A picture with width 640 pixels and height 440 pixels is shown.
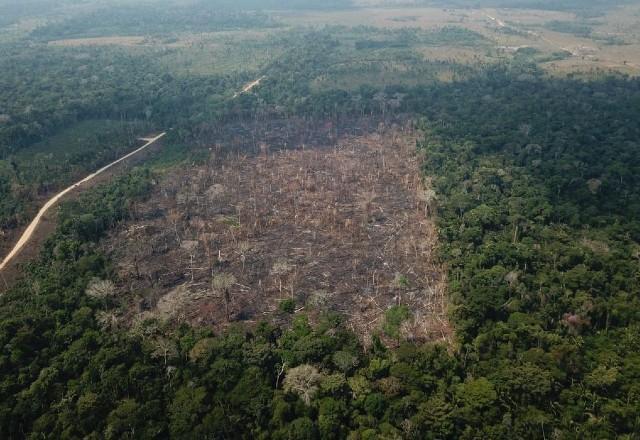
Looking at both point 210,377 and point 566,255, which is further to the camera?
point 566,255

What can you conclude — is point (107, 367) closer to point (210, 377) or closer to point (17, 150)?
point (210, 377)

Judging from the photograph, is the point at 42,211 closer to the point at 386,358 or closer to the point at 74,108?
the point at 74,108

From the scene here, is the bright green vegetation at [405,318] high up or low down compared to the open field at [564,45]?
down

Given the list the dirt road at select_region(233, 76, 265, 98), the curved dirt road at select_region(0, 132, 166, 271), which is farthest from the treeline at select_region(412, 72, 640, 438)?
the curved dirt road at select_region(0, 132, 166, 271)

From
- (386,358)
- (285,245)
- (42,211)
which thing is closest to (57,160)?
(42,211)

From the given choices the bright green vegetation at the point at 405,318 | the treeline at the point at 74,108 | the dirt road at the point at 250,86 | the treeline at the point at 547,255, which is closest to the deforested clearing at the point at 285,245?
the bright green vegetation at the point at 405,318

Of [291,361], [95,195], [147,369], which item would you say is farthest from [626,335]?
[95,195]

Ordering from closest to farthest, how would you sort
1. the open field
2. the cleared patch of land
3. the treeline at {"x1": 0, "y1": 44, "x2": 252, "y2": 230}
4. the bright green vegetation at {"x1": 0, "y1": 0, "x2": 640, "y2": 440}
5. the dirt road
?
the bright green vegetation at {"x1": 0, "y1": 0, "x2": 640, "y2": 440}
the treeline at {"x1": 0, "y1": 44, "x2": 252, "y2": 230}
the dirt road
the open field
the cleared patch of land

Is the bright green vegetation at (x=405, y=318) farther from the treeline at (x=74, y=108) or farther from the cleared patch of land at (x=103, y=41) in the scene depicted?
the cleared patch of land at (x=103, y=41)

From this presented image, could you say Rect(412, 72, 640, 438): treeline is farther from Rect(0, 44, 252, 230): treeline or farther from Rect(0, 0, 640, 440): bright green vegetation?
Rect(0, 44, 252, 230): treeline
